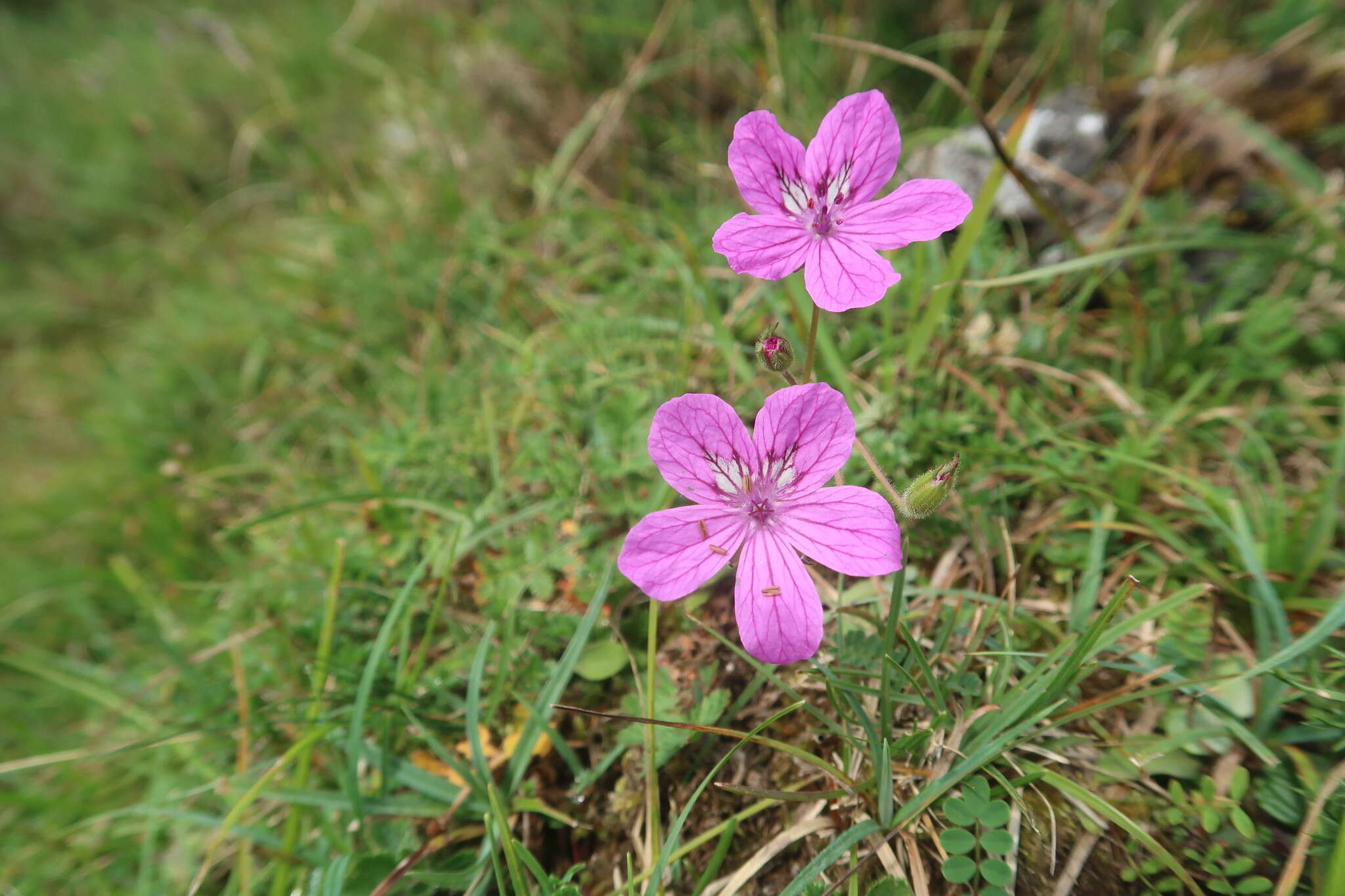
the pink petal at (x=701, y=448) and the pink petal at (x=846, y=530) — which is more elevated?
the pink petal at (x=701, y=448)

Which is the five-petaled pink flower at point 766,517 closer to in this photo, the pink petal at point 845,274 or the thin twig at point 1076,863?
the pink petal at point 845,274

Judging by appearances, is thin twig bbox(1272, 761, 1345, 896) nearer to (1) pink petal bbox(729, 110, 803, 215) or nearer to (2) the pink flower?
(2) the pink flower

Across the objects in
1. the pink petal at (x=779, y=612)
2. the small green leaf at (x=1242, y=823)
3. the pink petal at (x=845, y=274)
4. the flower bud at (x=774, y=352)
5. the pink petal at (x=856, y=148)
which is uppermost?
the pink petal at (x=856, y=148)

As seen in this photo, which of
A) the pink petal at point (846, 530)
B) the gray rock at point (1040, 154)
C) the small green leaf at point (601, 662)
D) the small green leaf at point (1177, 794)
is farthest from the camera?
the gray rock at point (1040, 154)

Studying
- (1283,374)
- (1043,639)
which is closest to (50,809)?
(1043,639)

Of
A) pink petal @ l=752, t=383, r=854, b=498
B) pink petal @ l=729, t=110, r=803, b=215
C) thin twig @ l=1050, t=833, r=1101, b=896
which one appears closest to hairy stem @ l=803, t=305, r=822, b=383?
pink petal @ l=752, t=383, r=854, b=498

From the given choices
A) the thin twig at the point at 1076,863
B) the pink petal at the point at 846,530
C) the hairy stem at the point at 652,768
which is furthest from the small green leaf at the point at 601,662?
the thin twig at the point at 1076,863

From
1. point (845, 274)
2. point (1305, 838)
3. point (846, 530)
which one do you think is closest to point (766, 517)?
point (846, 530)
